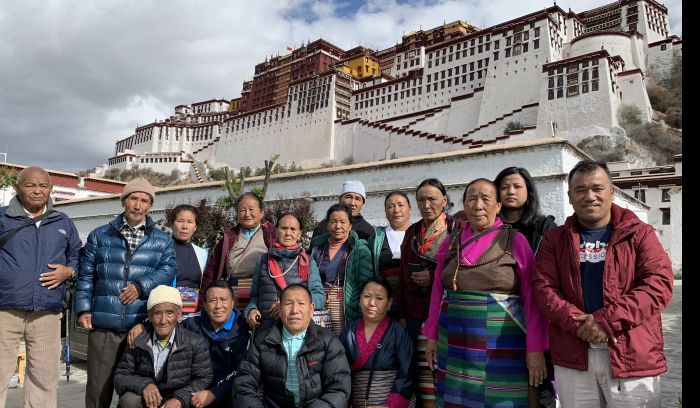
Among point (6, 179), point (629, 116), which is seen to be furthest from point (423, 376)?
point (629, 116)

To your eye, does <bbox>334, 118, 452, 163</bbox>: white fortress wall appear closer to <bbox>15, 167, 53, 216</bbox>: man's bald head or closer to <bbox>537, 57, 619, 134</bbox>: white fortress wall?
<bbox>537, 57, 619, 134</bbox>: white fortress wall

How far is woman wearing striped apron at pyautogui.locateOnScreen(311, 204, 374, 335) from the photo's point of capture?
10.4 ft

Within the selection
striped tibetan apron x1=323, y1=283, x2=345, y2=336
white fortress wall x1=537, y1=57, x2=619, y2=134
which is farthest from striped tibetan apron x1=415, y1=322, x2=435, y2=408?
white fortress wall x1=537, y1=57, x2=619, y2=134

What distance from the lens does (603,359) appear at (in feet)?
6.88

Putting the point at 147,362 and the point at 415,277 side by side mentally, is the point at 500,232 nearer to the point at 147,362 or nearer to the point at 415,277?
the point at 415,277

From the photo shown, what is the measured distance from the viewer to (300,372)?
8.75 feet

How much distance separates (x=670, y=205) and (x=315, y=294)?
83.5 ft

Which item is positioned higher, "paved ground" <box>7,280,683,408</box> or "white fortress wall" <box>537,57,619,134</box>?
"white fortress wall" <box>537,57,619,134</box>

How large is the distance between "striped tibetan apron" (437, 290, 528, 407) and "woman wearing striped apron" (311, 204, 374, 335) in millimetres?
898

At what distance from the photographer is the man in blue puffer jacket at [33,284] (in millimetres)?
3006

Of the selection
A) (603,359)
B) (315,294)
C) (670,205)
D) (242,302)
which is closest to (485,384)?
(603,359)

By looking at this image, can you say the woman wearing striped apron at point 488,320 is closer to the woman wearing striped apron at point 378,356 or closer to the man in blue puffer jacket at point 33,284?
the woman wearing striped apron at point 378,356

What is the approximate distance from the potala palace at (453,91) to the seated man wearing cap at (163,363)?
845 inches

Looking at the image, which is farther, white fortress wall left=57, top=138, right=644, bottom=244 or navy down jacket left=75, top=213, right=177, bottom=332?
white fortress wall left=57, top=138, right=644, bottom=244
